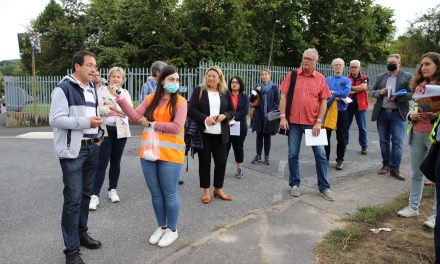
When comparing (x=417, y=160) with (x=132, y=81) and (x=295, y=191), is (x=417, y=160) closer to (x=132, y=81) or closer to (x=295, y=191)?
(x=295, y=191)

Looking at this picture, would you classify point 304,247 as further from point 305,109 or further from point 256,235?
point 305,109

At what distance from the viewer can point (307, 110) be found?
4.89 meters

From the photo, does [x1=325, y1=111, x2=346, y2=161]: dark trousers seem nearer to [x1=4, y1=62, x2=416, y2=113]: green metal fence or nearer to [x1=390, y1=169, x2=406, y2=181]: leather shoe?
[x1=390, y1=169, x2=406, y2=181]: leather shoe

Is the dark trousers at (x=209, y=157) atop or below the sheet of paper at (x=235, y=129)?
below

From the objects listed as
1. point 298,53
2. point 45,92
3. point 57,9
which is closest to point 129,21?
point 45,92

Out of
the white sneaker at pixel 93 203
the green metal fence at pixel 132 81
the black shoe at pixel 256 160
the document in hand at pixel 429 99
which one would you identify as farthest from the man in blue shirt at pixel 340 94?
the green metal fence at pixel 132 81

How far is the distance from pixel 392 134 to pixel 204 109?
11.0ft

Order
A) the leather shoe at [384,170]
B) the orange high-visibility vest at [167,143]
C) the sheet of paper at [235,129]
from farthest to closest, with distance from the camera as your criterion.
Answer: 1. the leather shoe at [384,170]
2. the sheet of paper at [235,129]
3. the orange high-visibility vest at [167,143]

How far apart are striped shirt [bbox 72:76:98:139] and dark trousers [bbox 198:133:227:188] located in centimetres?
169

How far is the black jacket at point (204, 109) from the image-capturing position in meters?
4.67

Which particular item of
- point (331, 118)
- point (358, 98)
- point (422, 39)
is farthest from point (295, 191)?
point (422, 39)

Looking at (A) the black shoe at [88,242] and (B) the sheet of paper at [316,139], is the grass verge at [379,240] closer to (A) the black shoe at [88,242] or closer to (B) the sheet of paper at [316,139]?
(B) the sheet of paper at [316,139]

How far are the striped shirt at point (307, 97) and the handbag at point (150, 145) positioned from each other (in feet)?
7.33

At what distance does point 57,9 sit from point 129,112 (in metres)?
28.4
